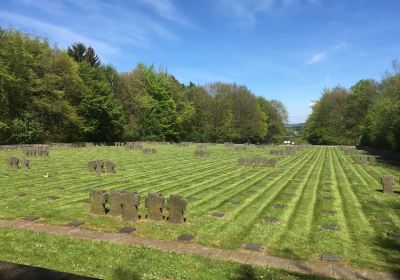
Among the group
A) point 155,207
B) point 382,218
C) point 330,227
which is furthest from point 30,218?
point 382,218

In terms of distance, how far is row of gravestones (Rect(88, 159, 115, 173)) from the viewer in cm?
2147

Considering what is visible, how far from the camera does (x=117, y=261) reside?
297 inches

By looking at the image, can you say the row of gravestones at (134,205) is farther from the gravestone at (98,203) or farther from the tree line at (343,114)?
the tree line at (343,114)

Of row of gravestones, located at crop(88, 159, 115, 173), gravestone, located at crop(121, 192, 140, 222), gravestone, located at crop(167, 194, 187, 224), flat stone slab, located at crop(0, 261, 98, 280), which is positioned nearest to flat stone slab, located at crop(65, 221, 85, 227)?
gravestone, located at crop(121, 192, 140, 222)

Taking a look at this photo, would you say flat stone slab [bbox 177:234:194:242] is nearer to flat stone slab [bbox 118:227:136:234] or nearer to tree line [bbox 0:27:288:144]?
flat stone slab [bbox 118:227:136:234]

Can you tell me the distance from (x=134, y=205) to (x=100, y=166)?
1108 centimetres

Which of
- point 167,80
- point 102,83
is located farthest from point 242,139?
point 102,83

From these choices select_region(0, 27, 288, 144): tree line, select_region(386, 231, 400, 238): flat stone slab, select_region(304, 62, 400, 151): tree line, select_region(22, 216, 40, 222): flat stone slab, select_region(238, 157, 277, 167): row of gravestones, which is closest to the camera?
select_region(386, 231, 400, 238): flat stone slab

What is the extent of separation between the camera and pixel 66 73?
51.3 m

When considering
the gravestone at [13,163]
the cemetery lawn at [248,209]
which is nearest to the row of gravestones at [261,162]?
the cemetery lawn at [248,209]

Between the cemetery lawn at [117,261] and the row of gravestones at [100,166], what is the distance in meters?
12.7

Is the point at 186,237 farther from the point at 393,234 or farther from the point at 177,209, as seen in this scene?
the point at 393,234

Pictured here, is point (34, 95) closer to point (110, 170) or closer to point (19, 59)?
point (19, 59)

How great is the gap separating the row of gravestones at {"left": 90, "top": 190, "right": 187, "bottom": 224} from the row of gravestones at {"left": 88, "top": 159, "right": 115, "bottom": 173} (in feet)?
32.6
